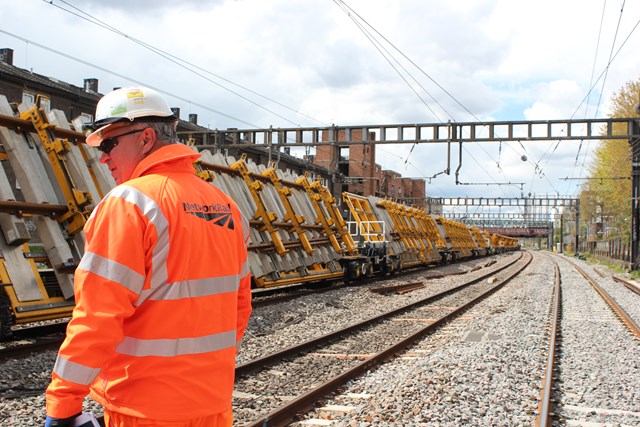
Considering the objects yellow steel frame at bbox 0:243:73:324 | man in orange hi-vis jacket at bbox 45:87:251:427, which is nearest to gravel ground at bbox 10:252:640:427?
yellow steel frame at bbox 0:243:73:324

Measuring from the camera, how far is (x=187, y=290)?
200 cm

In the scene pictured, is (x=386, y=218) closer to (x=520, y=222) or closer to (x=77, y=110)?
(x=77, y=110)

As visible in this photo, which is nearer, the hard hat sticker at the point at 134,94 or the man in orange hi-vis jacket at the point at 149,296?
the man in orange hi-vis jacket at the point at 149,296

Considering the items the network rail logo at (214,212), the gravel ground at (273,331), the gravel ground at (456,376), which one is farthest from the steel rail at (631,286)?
the network rail logo at (214,212)

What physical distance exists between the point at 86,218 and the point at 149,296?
6996 mm

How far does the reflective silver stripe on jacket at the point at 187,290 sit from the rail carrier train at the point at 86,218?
6.08 meters

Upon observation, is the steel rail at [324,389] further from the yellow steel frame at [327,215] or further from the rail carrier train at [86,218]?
the yellow steel frame at [327,215]

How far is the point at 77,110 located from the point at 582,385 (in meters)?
31.6

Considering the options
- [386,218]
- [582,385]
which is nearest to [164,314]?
[582,385]

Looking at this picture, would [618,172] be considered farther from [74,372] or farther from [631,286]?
[74,372]

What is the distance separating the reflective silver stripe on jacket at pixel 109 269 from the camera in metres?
1.85

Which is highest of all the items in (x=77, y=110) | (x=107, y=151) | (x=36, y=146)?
(x=77, y=110)

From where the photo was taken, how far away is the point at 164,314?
6.44 ft

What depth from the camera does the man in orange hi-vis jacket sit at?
183 cm
